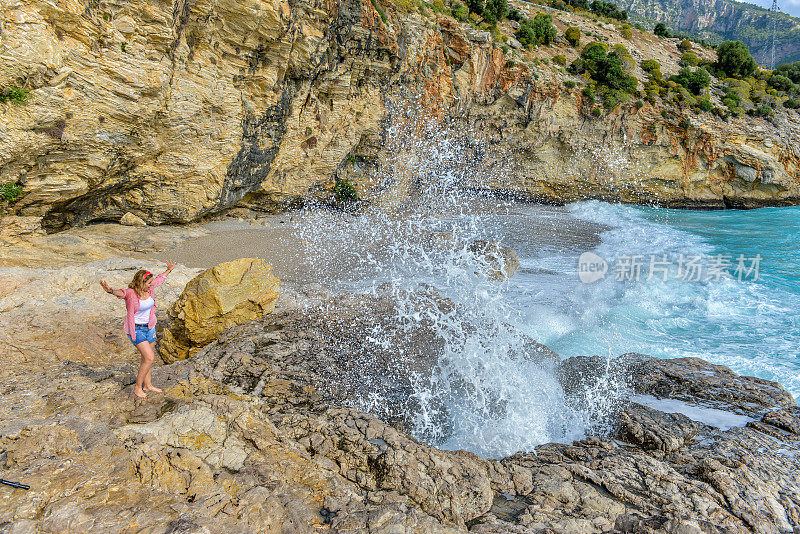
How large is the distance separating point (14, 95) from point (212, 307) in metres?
6.26

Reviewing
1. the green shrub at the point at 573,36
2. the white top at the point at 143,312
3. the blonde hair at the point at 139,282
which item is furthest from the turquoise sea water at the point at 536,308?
the green shrub at the point at 573,36

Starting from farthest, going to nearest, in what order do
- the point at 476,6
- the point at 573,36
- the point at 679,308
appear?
the point at 573,36 < the point at 476,6 < the point at 679,308

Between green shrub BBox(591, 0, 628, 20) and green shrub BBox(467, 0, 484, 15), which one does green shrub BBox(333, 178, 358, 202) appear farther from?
green shrub BBox(591, 0, 628, 20)

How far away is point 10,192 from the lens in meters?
8.39

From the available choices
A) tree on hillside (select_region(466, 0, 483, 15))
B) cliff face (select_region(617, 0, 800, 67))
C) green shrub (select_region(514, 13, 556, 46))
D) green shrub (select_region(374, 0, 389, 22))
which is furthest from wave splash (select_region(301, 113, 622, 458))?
cliff face (select_region(617, 0, 800, 67))

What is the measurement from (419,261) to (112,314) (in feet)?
26.0

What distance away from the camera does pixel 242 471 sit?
10.1ft

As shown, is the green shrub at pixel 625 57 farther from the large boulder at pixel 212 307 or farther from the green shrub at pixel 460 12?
the large boulder at pixel 212 307

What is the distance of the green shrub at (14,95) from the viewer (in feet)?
24.8

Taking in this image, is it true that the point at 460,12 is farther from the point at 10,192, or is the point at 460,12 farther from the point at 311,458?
the point at 311,458

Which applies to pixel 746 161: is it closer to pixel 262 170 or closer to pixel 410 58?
pixel 410 58

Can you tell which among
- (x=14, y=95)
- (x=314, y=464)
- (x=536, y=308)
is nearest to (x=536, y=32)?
(x=536, y=308)

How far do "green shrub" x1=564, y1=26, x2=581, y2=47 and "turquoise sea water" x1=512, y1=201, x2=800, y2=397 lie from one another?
17.8 metres

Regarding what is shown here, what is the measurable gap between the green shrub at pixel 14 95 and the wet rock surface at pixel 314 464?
5.98 metres
